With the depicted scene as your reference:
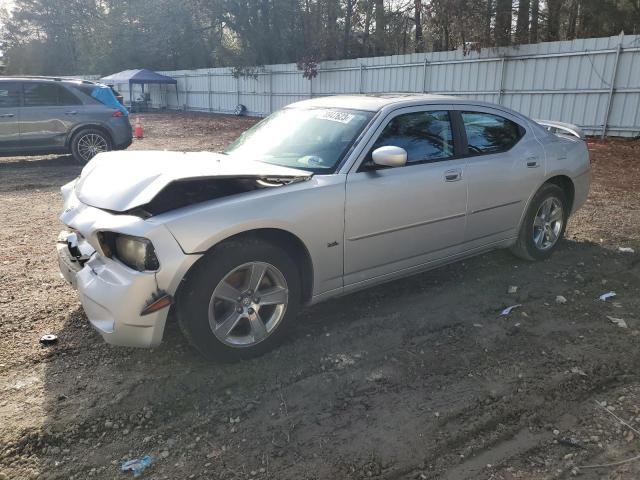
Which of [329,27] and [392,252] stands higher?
[329,27]

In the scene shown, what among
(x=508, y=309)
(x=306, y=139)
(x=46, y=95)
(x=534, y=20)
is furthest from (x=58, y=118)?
(x=534, y=20)

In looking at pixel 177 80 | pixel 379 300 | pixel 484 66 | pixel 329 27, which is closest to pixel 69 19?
pixel 177 80

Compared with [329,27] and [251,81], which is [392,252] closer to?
[329,27]

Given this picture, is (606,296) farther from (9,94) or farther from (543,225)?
(9,94)

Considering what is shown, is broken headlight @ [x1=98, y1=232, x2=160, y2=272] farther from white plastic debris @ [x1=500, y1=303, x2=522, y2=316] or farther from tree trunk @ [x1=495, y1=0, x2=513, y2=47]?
tree trunk @ [x1=495, y1=0, x2=513, y2=47]

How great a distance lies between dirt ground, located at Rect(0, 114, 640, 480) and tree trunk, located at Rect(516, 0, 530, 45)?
12610 millimetres

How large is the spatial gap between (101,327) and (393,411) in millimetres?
1755

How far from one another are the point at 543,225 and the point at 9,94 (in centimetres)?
1001

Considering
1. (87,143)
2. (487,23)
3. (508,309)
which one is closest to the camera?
(508,309)

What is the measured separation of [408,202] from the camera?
3840 mm

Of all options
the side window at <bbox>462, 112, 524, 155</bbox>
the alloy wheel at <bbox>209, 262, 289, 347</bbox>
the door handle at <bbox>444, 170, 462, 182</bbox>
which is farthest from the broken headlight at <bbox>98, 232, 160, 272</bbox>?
the side window at <bbox>462, 112, 524, 155</bbox>

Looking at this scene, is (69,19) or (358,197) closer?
(358,197)

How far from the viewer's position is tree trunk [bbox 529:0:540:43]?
16.6 m

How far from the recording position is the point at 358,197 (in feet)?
11.7
